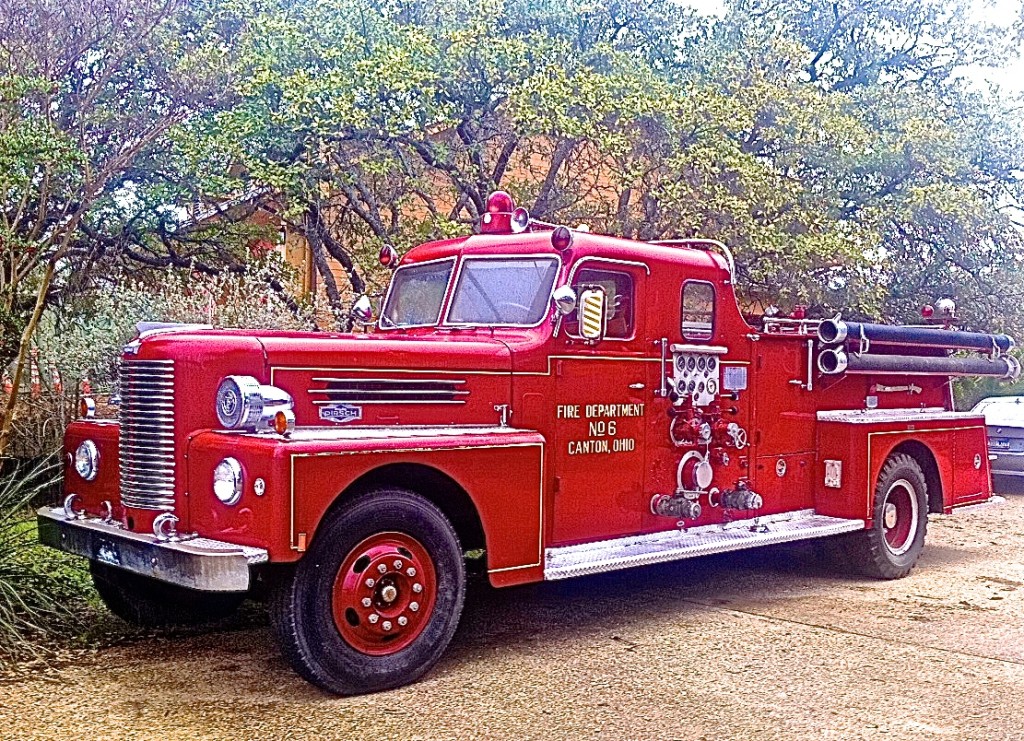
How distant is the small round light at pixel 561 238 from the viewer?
644cm

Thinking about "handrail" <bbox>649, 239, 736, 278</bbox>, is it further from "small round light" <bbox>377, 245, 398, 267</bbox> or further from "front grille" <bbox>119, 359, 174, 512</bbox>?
"front grille" <bbox>119, 359, 174, 512</bbox>

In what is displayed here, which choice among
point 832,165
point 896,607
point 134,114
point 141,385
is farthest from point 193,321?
point 832,165

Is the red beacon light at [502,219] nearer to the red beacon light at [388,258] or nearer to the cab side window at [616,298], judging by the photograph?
the cab side window at [616,298]

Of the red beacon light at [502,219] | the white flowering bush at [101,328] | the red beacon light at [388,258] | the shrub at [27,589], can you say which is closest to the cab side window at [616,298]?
the red beacon light at [502,219]

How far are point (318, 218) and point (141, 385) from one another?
781 cm

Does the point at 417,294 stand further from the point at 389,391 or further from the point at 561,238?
the point at 389,391

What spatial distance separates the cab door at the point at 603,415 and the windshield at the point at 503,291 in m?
0.20

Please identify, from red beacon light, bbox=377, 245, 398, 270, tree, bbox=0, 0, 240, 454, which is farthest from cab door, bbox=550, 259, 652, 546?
tree, bbox=0, 0, 240, 454

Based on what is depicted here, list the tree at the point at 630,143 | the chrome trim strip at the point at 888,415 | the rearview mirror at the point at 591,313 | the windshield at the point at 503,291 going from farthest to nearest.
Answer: the tree at the point at 630,143 → the chrome trim strip at the point at 888,415 → the windshield at the point at 503,291 → the rearview mirror at the point at 591,313

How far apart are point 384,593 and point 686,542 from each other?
2.31 metres

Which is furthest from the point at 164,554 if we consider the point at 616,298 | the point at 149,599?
the point at 616,298

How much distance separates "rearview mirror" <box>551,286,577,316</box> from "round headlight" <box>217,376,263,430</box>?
70.6 inches

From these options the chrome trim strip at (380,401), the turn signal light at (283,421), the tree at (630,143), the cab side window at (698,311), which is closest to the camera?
the turn signal light at (283,421)

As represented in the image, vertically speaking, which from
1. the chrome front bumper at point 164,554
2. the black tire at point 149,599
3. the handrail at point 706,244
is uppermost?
the handrail at point 706,244
